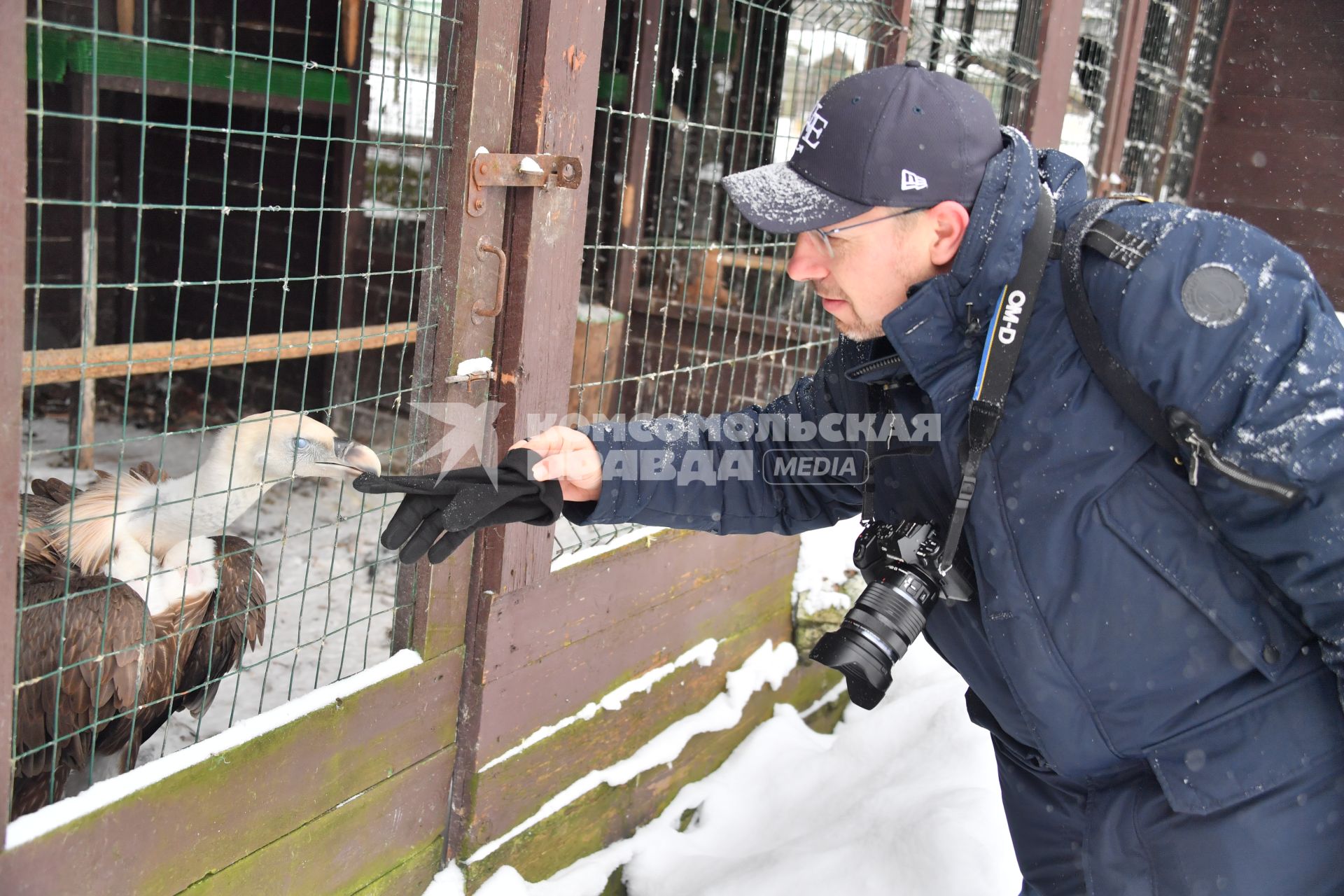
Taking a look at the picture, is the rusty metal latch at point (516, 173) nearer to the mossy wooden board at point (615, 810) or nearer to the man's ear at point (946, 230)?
the man's ear at point (946, 230)

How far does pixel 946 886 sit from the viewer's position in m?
3.03

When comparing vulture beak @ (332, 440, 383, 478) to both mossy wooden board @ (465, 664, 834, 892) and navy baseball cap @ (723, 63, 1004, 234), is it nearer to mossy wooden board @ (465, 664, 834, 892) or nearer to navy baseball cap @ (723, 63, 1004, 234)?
mossy wooden board @ (465, 664, 834, 892)

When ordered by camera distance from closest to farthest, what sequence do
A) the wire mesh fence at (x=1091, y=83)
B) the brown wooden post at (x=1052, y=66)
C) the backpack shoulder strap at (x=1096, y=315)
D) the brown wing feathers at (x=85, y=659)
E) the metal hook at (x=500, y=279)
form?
the backpack shoulder strap at (x=1096, y=315) → the brown wing feathers at (x=85, y=659) → the metal hook at (x=500, y=279) → the brown wooden post at (x=1052, y=66) → the wire mesh fence at (x=1091, y=83)

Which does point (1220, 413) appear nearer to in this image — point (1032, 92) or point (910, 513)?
point (910, 513)

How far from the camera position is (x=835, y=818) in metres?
3.50

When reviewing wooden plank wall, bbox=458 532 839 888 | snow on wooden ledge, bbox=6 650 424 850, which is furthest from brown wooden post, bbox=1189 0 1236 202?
snow on wooden ledge, bbox=6 650 424 850

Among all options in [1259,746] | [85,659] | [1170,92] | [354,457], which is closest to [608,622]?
[354,457]

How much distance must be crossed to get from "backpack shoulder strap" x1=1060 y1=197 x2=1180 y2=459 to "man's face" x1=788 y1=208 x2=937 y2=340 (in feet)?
0.76

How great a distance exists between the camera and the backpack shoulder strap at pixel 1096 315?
164 centimetres

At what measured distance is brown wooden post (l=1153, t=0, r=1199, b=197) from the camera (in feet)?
24.5

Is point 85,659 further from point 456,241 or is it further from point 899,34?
point 899,34

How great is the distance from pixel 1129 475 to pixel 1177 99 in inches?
283

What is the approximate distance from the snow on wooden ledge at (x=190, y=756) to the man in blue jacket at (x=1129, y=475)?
4.26 feet

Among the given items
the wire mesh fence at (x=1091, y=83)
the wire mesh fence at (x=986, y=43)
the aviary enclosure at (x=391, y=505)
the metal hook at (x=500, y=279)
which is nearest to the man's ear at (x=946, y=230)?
the aviary enclosure at (x=391, y=505)
